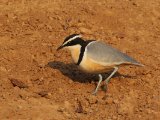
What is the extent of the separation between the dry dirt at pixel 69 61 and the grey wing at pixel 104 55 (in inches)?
17.8

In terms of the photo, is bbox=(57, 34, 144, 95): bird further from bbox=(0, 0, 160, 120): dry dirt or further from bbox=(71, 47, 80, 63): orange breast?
bbox=(0, 0, 160, 120): dry dirt

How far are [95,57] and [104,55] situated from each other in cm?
15

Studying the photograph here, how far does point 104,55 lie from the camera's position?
275 inches

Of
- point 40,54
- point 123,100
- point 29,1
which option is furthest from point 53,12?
point 123,100

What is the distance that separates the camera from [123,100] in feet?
22.6

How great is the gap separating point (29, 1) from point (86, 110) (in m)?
3.67

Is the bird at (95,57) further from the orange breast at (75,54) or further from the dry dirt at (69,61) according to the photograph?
the dry dirt at (69,61)

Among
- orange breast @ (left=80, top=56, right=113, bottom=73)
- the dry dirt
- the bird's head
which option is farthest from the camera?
the bird's head

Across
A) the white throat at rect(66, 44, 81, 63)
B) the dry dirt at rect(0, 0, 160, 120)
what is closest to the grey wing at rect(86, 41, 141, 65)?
the white throat at rect(66, 44, 81, 63)

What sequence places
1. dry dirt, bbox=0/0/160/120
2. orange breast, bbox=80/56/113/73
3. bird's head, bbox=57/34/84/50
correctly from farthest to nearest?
bird's head, bbox=57/34/84/50 → orange breast, bbox=80/56/113/73 → dry dirt, bbox=0/0/160/120

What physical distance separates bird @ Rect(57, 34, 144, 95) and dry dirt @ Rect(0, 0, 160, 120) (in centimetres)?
36

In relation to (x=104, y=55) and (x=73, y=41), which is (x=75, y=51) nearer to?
(x=73, y=41)

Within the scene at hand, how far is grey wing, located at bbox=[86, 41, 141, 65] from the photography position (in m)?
6.91

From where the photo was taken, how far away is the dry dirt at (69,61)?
6602 mm
